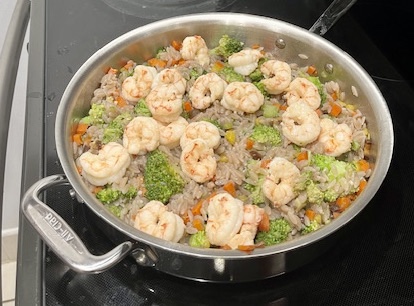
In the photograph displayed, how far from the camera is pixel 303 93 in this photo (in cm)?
141

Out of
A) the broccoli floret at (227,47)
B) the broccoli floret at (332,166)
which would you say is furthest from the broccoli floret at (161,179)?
the broccoli floret at (227,47)

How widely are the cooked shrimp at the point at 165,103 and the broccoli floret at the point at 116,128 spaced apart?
7 cm

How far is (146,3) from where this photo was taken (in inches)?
73.9

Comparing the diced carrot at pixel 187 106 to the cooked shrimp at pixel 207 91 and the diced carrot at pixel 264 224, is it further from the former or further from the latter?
the diced carrot at pixel 264 224

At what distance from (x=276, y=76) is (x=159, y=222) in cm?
52

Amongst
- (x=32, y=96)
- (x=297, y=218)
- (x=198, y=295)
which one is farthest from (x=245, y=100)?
(x=32, y=96)

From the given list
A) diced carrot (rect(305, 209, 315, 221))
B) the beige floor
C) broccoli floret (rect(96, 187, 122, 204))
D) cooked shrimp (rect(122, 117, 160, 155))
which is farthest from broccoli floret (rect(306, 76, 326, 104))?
the beige floor

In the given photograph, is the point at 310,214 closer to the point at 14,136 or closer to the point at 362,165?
the point at 362,165

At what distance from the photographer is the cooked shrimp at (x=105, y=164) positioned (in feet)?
3.97

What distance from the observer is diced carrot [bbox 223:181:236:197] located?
1.25 m

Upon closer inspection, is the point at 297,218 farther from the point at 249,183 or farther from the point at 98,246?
the point at 98,246

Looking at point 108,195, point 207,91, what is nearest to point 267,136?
point 207,91

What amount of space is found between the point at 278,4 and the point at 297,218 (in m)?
0.92

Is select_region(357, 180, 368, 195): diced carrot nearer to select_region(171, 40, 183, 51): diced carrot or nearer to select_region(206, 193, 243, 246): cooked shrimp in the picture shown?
select_region(206, 193, 243, 246): cooked shrimp
